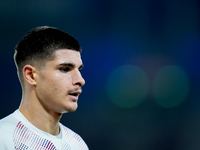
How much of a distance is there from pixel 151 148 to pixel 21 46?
3538 mm

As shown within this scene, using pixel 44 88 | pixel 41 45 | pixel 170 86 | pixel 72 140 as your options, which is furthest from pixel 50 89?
pixel 170 86

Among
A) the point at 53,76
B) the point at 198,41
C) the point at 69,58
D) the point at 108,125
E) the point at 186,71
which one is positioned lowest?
the point at 108,125

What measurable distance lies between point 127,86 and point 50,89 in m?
3.35

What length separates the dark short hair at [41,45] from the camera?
1768 millimetres

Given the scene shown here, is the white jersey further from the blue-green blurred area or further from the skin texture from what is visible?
the blue-green blurred area

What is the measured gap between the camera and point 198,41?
16.6 ft

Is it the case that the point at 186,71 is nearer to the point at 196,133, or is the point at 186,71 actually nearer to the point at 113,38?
the point at 196,133

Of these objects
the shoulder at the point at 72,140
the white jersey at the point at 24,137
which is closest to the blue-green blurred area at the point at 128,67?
the shoulder at the point at 72,140

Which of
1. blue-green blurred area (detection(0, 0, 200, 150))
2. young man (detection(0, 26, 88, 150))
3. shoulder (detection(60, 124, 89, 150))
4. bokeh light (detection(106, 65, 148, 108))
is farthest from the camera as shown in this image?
bokeh light (detection(106, 65, 148, 108))

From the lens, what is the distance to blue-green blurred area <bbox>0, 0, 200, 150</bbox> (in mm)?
4680

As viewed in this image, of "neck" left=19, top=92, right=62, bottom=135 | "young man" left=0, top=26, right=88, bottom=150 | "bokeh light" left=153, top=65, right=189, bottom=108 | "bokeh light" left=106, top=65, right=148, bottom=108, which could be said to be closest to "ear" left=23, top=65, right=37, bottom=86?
"young man" left=0, top=26, right=88, bottom=150

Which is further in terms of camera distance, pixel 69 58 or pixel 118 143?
pixel 118 143

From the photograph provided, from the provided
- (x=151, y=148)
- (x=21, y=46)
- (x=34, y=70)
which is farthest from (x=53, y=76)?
(x=151, y=148)

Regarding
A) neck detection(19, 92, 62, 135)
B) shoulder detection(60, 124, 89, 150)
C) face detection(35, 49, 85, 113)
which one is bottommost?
shoulder detection(60, 124, 89, 150)
